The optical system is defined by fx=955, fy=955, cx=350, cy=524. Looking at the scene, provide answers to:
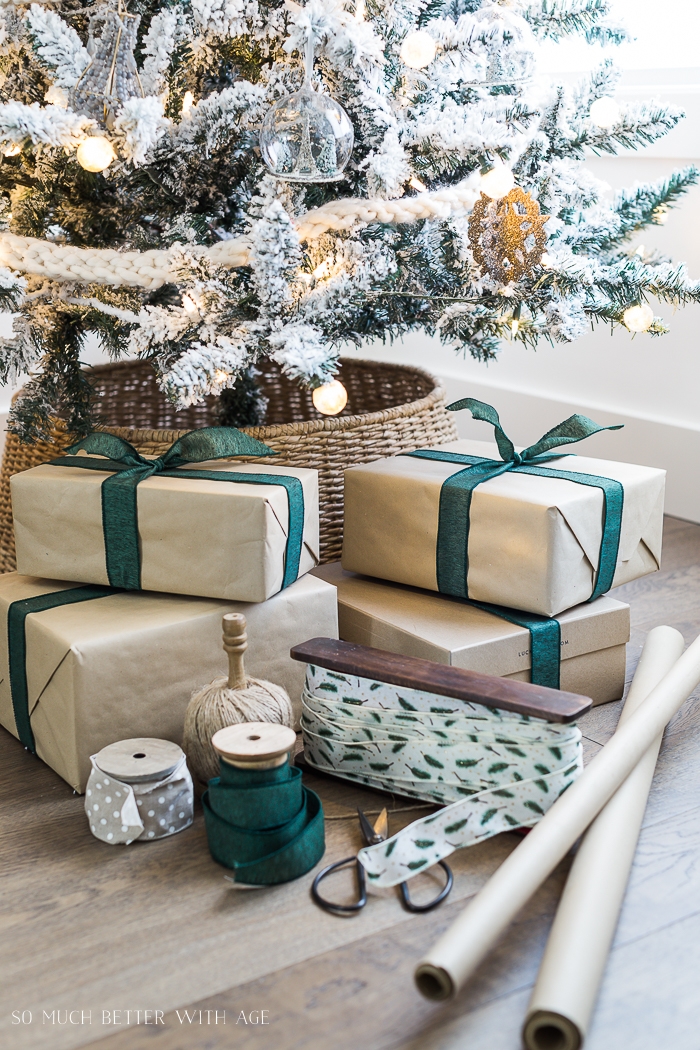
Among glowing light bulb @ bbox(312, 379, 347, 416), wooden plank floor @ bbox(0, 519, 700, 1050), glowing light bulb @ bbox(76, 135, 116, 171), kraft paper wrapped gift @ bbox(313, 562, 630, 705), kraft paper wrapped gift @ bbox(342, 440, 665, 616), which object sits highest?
glowing light bulb @ bbox(76, 135, 116, 171)

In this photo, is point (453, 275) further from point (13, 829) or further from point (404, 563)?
point (13, 829)

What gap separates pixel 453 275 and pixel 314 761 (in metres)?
0.61

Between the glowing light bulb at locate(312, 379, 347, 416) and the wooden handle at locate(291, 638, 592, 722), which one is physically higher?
the glowing light bulb at locate(312, 379, 347, 416)

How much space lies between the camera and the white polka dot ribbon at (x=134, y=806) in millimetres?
780

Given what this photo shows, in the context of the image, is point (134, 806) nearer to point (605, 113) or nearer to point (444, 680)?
point (444, 680)

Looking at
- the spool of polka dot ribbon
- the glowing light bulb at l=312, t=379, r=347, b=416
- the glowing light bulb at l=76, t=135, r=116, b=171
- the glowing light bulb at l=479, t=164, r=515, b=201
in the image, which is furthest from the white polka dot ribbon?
the glowing light bulb at l=479, t=164, r=515, b=201

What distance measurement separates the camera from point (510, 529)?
0.95 m

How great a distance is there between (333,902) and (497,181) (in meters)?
0.72

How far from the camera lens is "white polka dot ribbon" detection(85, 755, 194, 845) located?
78cm

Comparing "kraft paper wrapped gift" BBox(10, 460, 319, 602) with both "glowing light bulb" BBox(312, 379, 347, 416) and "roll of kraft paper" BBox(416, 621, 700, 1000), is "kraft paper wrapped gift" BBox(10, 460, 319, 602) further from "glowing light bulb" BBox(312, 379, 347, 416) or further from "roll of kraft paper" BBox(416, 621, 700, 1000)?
"roll of kraft paper" BBox(416, 621, 700, 1000)

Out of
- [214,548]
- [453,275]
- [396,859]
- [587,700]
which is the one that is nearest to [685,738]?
[587,700]

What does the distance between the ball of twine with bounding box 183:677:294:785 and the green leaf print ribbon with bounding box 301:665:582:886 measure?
0.05m

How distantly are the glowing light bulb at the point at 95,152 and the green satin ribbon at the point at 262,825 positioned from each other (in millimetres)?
559

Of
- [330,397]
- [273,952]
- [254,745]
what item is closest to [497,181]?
[330,397]
